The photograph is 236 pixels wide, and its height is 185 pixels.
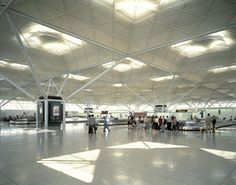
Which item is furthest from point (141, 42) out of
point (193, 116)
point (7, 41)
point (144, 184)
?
point (193, 116)

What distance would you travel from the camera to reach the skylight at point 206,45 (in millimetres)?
20625

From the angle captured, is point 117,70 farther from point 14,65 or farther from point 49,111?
point 14,65

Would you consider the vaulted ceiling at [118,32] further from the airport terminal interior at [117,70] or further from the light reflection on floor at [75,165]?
the light reflection on floor at [75,165]

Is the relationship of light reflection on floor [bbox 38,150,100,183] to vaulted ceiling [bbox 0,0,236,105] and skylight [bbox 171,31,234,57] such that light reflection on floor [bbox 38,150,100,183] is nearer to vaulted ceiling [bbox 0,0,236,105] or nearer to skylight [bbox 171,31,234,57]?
vaulted ceiling [bbox 0,0,236,105]

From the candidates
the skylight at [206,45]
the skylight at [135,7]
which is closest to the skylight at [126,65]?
the skylight at [206,45]

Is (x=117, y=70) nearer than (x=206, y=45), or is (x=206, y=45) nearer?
(x=206, y=45)

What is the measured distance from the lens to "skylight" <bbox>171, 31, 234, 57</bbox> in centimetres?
2062

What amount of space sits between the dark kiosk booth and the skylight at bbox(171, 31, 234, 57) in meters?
19.5

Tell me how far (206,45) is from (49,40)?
18.8 metres

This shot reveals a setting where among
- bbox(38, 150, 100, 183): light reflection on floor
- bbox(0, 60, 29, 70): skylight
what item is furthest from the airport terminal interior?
bbox(0, 60, 29, 70): skylight

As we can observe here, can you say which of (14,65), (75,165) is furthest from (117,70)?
(75,165)

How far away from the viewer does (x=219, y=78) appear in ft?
115

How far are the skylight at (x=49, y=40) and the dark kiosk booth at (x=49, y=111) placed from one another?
324 inches

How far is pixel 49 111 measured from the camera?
28938 millimetres
